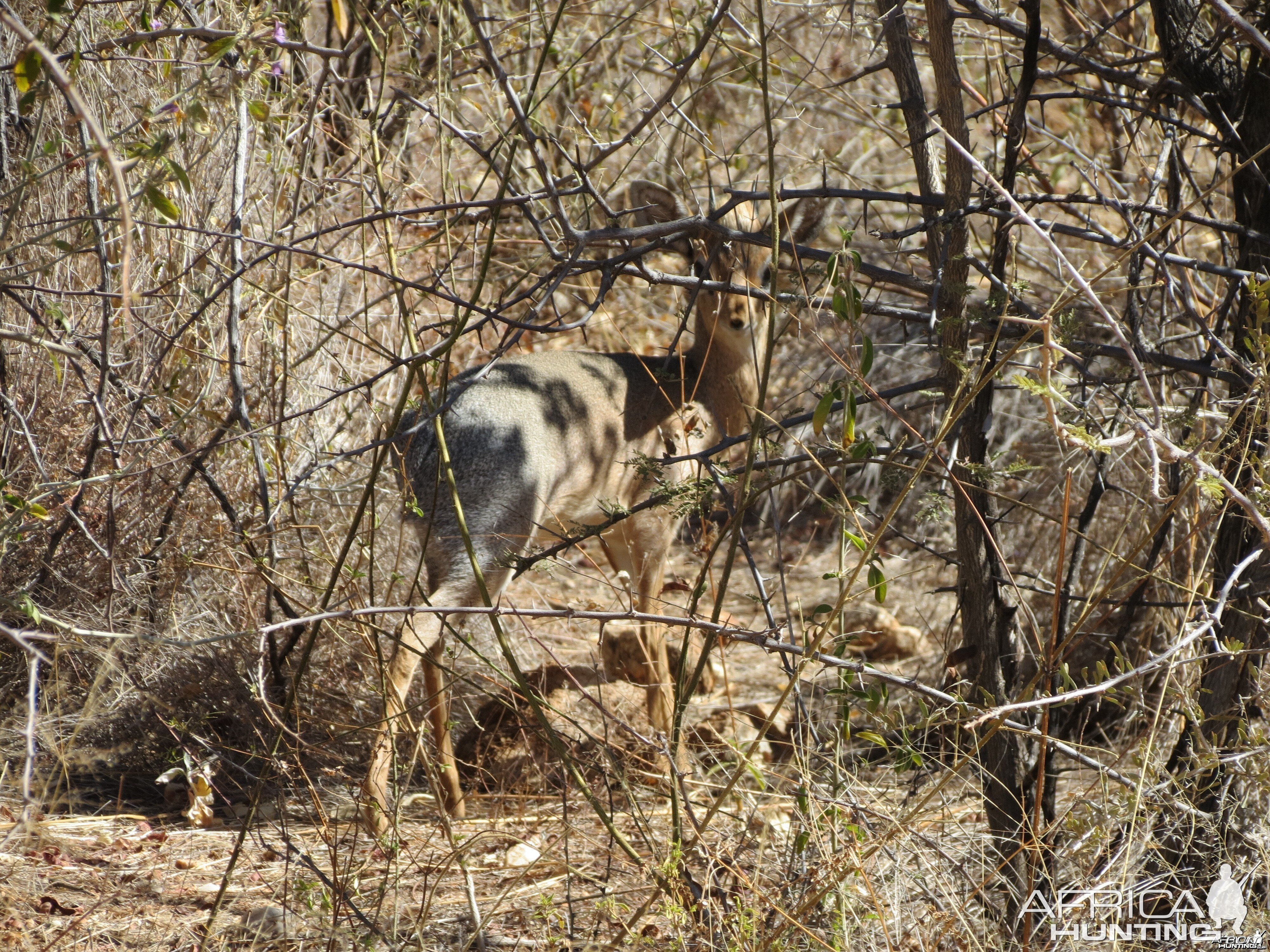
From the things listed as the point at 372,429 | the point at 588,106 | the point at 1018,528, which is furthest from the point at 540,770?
the point at 588,106

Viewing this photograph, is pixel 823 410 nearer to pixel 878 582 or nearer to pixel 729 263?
pixel 878 582

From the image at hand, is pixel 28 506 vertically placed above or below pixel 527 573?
above

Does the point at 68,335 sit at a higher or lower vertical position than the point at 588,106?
lower

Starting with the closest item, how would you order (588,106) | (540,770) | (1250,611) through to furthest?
1. (1250,611)
2. (540,770)
3. (588,106)

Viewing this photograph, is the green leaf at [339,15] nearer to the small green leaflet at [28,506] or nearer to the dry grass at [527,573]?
the dry grass at [527,573]

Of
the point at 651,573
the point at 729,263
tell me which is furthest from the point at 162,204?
the point at 651,573

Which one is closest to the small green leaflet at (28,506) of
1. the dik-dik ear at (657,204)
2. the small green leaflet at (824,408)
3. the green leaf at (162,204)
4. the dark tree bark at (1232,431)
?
the green leaf at (162,204)

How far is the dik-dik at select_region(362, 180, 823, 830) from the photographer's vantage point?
3824mm

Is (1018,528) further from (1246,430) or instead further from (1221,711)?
(1246,430)

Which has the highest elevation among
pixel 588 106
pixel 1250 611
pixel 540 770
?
pixel 588 106

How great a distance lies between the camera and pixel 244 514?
3934mm

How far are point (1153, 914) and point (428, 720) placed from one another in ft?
7.63

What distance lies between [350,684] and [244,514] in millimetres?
721

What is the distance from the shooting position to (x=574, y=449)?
4242 millimetres
